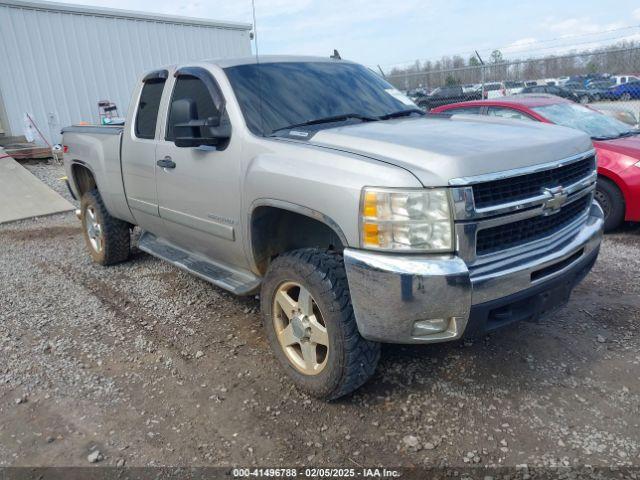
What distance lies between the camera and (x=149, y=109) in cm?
446

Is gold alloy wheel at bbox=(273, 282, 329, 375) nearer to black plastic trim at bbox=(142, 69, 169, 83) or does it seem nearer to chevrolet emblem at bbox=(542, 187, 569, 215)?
chevrolet emblem at bbox=(542, 187, 569, 215)

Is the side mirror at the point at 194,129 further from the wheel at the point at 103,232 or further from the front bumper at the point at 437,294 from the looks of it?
the wheel at the point at 103,232

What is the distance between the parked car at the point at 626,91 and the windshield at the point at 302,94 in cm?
1955

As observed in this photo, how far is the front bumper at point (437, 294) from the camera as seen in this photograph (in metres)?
2.43

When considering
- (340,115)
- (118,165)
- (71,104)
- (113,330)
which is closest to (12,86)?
(71,104)

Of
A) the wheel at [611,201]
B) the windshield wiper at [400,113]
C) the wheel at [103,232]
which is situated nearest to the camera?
the windshield wiper at [400,113]

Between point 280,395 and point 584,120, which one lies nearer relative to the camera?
point 280,395

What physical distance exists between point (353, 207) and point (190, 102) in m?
1.46

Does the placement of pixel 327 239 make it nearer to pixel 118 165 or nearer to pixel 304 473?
pixel 304 473

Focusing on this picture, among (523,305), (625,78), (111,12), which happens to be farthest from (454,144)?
(625,78)

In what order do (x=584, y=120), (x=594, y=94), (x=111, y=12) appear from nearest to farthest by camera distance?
1. (x=584, y=120)
2. (x=111, y=12)
3. (x=594, y=94)

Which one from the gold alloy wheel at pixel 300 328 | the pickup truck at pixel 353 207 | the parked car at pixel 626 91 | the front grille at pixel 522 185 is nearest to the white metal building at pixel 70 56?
the pickup truck at pixel 353 207

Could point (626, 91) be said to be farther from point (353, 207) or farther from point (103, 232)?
point (353, 207)

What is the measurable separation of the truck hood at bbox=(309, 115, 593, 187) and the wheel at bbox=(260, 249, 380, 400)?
65 cm
